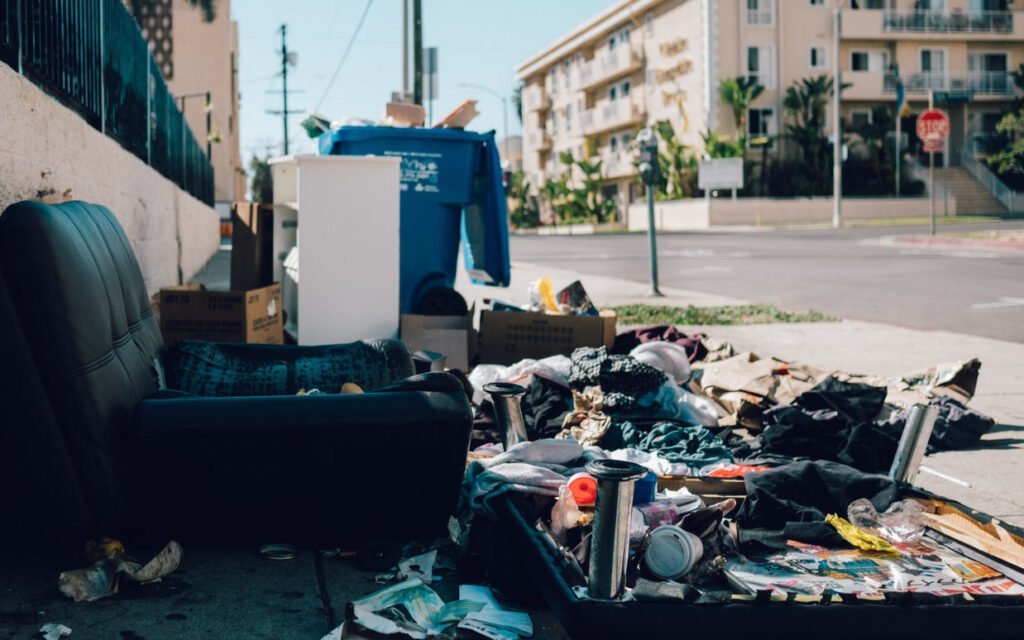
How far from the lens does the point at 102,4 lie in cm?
683

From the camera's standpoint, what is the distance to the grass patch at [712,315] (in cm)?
1029

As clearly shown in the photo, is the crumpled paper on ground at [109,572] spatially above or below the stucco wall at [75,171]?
below

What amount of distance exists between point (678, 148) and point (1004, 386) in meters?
44.8

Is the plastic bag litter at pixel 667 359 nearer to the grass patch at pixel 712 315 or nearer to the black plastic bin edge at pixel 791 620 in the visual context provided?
the black plastic bin edge at pixel 791 620

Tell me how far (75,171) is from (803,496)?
3.74m

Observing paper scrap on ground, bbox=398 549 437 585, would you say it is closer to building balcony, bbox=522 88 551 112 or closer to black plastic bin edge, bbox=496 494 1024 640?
black plastic bin edge, bbox=496 494 1024 640

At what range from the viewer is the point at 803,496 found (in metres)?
3.74

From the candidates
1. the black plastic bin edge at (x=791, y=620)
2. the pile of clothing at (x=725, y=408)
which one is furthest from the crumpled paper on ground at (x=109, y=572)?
the pile of clothing at (x=725, y=408)

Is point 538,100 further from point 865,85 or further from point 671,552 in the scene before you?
point 671,552

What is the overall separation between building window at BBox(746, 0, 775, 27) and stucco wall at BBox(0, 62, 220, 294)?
44761 mm

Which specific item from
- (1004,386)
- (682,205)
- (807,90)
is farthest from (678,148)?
(1004,386)

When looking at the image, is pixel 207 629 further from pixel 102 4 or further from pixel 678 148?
pixel 678 148

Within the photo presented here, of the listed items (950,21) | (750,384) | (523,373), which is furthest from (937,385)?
(950,21)

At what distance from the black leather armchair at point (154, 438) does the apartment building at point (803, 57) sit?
4656 centimetres
